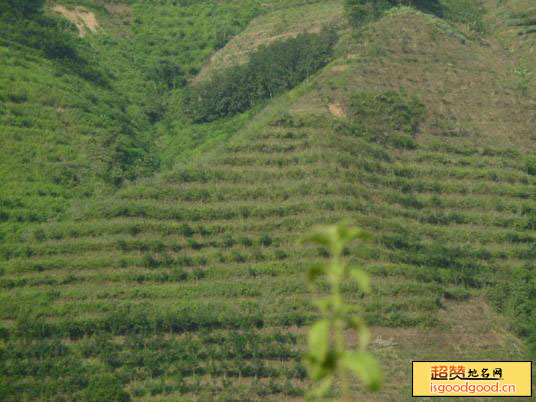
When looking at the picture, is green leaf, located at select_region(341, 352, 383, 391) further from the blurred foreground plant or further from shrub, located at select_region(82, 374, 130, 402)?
shrub, located at select_region(82, 374, 130, 402)

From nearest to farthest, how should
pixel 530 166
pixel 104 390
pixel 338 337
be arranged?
pixel 338 337 → pixel 104 390 → pixel 530 166

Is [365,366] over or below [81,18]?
below

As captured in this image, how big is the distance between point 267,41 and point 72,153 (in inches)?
584

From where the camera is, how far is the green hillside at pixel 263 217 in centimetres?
2905

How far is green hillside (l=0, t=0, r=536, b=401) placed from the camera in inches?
1144

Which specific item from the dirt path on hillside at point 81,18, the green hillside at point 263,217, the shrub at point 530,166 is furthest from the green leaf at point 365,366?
the dirt path on hillside at point 81,18

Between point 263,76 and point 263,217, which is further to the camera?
point 263,76

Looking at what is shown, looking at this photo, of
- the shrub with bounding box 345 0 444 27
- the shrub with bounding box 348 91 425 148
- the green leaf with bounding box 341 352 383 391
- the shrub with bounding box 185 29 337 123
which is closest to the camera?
the green leaf with bounding box 341 352 383 391

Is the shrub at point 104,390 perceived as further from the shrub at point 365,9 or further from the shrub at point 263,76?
the shrub at point 365,9

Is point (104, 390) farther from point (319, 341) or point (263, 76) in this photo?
point (319, 341)

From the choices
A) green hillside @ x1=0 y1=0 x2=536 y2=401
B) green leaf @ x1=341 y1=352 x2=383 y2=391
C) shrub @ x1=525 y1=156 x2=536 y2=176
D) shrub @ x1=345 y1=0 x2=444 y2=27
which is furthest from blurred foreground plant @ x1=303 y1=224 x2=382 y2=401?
shrub @ x1=345 y1=0 x2=444 y2=27

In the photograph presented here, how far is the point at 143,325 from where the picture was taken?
29953 millimetres

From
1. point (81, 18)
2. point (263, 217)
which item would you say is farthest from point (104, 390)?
point (81, 18)

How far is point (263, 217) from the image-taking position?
112 ft
